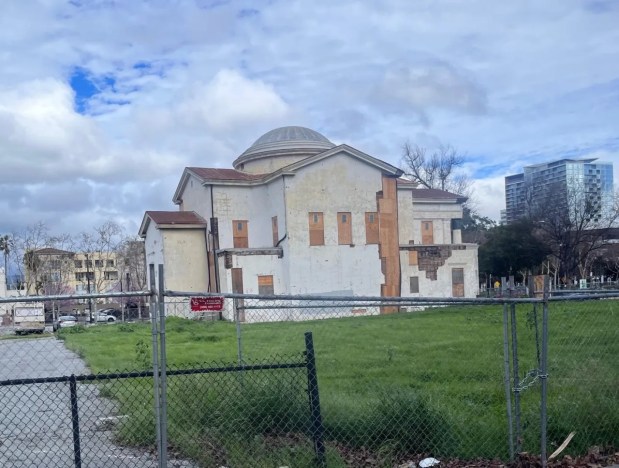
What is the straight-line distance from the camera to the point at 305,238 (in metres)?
37.8

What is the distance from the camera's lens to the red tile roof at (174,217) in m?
40.0

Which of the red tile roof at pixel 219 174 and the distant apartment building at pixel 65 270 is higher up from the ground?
the red tile roof at pixel 219 174

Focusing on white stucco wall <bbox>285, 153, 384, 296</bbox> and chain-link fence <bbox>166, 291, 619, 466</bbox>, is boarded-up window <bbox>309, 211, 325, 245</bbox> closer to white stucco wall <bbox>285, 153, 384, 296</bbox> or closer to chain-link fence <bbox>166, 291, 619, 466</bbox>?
white stucco wall <bbox>285, 153, 384, 296</bbox>

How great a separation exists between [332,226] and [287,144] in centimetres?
911

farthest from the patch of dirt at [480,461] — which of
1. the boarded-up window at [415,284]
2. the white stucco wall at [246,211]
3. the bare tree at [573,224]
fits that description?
the bare tree at [573,224]

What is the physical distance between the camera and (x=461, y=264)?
41.6 metres

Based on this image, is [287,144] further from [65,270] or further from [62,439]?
[62,439]

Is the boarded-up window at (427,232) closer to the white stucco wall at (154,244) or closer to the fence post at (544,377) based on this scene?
the white stucco wall at (154,244)

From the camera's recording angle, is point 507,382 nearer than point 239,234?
Yes

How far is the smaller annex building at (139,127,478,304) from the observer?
37.6 m

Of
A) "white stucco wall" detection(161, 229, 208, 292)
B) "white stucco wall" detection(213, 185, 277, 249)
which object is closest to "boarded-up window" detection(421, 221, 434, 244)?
"white stucco wall" detection(213, 185, 277, 249)

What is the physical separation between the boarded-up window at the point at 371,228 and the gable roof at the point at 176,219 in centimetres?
1010

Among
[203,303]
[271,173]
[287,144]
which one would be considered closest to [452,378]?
[203,303]

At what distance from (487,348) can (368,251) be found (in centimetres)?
2462
